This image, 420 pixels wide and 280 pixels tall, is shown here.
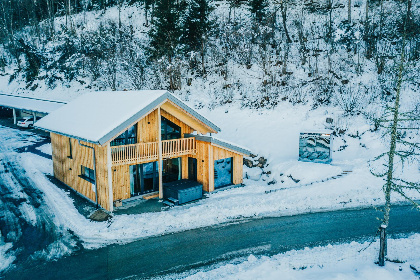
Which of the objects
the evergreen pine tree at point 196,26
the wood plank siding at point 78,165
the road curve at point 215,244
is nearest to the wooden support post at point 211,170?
the road curve at point 215,244

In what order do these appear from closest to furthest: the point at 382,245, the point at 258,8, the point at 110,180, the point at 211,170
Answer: the point at 382,245
the point at 110,180
the point at 211,170
the point at 258,8

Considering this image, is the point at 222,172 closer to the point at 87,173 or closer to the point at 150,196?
the point at 150,196

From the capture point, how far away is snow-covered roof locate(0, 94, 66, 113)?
119 ft

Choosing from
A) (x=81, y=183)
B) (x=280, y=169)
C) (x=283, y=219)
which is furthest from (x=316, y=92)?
(x=81, y=183)

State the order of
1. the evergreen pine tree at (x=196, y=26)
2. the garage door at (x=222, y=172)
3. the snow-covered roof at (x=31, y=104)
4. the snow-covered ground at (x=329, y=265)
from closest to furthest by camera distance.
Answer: the snow-covered ground at (x=329, y=265)
the garage door at (x=222, y=172)
the snow-covered roof at (x=31, y=104)
the evergreen pine tree at (x=196, y=26)

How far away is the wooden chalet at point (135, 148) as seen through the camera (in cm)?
1616

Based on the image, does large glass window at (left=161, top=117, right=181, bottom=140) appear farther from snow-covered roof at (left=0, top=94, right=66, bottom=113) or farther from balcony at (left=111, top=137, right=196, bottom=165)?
snow-covered roof at (left=0, top=94, right=66, bottom=113)

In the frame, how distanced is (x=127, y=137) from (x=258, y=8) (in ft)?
99.1

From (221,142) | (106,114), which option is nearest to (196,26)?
(221,142)

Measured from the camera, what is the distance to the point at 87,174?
717 inches

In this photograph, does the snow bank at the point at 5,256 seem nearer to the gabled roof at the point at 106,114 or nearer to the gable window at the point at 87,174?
the gable window at the point at 87,174

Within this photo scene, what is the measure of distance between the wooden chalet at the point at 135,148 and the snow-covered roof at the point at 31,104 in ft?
54.4

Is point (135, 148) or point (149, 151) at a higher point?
point (135, 148)

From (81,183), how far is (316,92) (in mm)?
22895
